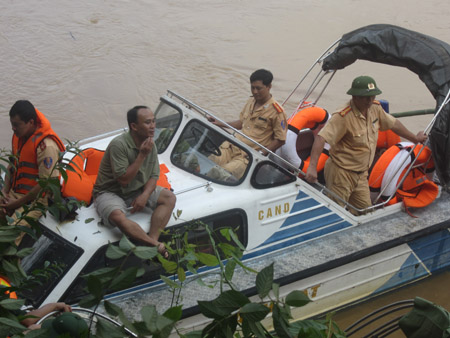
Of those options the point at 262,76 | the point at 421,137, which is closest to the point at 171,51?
the point at 262,76

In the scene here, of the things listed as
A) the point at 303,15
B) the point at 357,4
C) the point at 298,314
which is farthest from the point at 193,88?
the point at 298,314

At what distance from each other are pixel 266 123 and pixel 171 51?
8615 millimetres

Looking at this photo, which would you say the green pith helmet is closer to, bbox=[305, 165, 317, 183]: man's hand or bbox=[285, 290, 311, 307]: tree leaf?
bbox=[305, 165, 317, 183]: man's hand

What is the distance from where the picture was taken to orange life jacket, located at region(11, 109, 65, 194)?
176 inches

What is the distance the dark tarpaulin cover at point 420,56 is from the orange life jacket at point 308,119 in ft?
2.22

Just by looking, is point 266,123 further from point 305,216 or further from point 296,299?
point 296,299

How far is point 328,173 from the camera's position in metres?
5.46

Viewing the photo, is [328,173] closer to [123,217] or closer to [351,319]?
[351,319]

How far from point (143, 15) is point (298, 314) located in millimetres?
11527

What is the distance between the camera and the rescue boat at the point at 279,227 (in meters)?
4.31

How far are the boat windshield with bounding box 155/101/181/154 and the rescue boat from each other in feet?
0.04

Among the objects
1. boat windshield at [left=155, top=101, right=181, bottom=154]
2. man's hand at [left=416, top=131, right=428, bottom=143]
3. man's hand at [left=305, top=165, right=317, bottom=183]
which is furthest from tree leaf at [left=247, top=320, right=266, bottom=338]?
man's hand at [left=416, top=131, right=428, bottom=143]

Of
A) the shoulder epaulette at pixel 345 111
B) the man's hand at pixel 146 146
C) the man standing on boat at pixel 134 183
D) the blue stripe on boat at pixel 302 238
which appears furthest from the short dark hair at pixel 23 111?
the shoulder epaulette at pixel 345 111

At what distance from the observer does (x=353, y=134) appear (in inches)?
204
